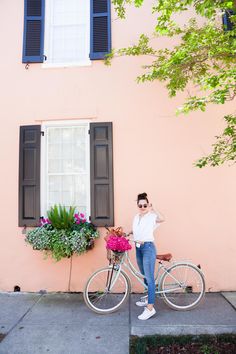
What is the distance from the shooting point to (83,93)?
217 inches

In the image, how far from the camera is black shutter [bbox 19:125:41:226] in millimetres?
5324

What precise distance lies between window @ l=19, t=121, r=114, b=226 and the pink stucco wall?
0.16m

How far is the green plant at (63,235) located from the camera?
16.1 ft

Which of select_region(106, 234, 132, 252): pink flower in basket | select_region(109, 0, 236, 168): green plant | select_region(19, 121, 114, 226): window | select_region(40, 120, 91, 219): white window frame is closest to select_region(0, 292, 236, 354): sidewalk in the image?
select_region(106, 234, 132, 252): pink flower in basket

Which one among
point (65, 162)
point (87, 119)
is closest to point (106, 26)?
point (87, 119)

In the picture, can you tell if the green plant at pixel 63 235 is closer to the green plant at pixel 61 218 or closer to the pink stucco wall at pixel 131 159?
the green plant at pixel 61 218

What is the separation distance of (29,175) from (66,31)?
2885 mm

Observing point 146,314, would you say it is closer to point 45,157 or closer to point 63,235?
point 63,235

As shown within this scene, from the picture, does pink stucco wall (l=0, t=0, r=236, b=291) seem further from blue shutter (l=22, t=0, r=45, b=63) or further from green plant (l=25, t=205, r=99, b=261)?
green plant (l=25, t=205, r=99, b=261)

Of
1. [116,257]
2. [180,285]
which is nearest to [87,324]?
[116,257]

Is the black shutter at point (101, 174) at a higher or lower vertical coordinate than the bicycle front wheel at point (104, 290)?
higher

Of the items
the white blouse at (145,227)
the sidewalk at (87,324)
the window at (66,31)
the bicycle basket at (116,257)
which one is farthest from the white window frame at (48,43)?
the sidewalk at (87,324)

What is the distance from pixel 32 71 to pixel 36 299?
401 centimetres

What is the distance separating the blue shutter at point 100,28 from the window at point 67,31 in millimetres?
150
